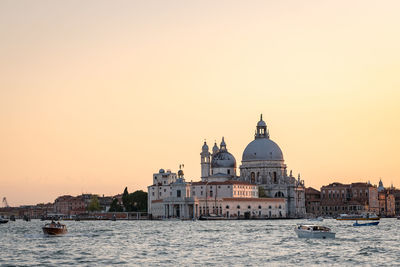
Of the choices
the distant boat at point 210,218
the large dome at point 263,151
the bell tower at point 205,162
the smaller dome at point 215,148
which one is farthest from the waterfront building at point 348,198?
the distant boat at point 210,218

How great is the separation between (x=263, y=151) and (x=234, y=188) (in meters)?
16.9

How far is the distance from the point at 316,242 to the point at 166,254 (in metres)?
14.3

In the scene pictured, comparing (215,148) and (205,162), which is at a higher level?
(215,148)

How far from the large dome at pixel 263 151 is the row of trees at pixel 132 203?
2122 centimetres

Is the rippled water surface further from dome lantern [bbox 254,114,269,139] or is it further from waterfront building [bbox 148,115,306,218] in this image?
dome lantern [bbox 254,114,269,139]

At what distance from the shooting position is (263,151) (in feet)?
527

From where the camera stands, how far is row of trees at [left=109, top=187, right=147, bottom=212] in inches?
6171

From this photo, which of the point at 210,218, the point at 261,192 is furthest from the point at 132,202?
the point at 210,218

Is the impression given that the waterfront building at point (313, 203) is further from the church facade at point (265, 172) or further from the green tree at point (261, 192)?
the green tree at point (261, 192)

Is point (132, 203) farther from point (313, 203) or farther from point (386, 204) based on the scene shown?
point (386, 204)

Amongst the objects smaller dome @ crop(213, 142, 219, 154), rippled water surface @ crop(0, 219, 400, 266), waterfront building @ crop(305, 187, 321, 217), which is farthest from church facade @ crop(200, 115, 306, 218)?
A: rippled water surface @ crop(0, 219, 400, 266)

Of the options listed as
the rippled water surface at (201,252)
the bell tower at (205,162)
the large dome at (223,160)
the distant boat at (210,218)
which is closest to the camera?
the rippled water surface at (201,252)

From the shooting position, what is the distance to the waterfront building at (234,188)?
137875 millimetres

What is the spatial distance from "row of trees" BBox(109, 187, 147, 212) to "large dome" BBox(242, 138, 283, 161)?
21218mm
